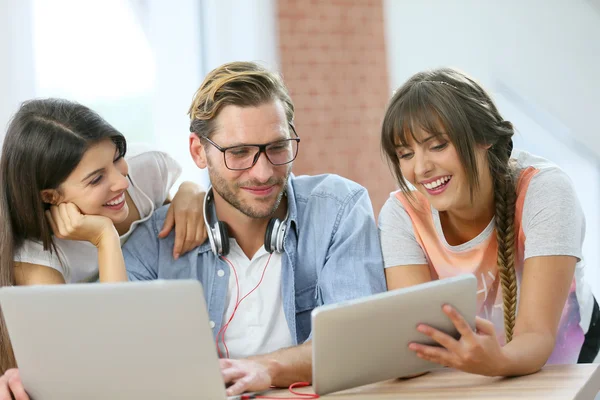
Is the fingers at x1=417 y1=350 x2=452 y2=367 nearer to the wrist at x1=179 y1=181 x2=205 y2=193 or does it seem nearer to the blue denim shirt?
the blue denim shirt

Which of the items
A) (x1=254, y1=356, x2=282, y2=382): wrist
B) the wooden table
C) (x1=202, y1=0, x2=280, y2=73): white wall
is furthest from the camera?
(x1=202, y1=0, x2=280, y2=73): white wall

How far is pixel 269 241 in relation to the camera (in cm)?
203

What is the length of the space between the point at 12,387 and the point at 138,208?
85 centimetres

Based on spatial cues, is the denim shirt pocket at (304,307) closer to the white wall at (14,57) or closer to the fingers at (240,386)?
the fingers at (240,386)

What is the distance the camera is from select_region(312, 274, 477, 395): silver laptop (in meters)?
1.33

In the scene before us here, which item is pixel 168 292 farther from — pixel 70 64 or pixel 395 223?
pixel 70 64

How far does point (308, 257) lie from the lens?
205 centimetres

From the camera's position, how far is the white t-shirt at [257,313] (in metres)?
2.00

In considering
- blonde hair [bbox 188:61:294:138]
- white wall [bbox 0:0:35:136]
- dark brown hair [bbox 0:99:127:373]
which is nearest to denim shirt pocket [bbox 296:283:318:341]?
blonde hair [bbox 188:61:294:138]

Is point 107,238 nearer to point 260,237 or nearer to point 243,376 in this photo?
point 260,237

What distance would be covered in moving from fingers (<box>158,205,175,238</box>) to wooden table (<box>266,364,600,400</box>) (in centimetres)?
69

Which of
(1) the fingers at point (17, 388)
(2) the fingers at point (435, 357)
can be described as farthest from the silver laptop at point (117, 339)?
(2) the fingers at point (435, 357)

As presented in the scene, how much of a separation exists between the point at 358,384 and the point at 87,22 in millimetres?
2796

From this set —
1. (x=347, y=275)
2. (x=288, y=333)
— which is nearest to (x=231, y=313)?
(x=288, y=333)
